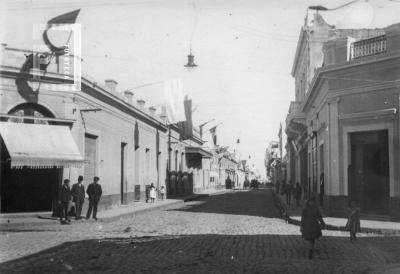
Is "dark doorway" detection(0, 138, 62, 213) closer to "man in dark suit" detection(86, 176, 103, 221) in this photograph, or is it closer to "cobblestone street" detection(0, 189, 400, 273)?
"man in dark suit" detection(86, 176, 103, 221)

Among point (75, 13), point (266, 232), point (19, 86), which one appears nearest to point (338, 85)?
point (266, 232)

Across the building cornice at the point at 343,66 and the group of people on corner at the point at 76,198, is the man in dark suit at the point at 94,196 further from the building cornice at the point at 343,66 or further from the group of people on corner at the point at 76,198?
the building cornice at the point at 343,66

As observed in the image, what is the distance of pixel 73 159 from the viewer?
17.9 m

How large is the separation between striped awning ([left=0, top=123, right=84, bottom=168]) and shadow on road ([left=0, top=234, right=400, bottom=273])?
17.3ft

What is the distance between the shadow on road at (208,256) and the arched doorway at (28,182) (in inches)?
Answer: 255

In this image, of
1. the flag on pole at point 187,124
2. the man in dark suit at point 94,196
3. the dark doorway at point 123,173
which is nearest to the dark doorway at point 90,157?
the man in dark suit at point 94,196

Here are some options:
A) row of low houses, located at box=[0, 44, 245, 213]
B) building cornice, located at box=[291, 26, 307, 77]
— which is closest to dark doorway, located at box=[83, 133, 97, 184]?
row of low houses, located at box=[0, 44, 245, 213]

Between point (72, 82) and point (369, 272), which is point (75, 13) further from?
point (369, 272)

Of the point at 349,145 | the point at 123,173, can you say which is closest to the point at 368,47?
the point at 349,145

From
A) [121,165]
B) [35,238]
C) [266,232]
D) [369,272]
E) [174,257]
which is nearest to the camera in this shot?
[369,272]

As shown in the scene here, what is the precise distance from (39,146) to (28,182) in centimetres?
178

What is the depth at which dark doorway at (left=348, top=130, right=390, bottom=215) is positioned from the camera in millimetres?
17672

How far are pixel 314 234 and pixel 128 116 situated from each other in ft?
59.9

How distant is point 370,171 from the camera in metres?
18.2
